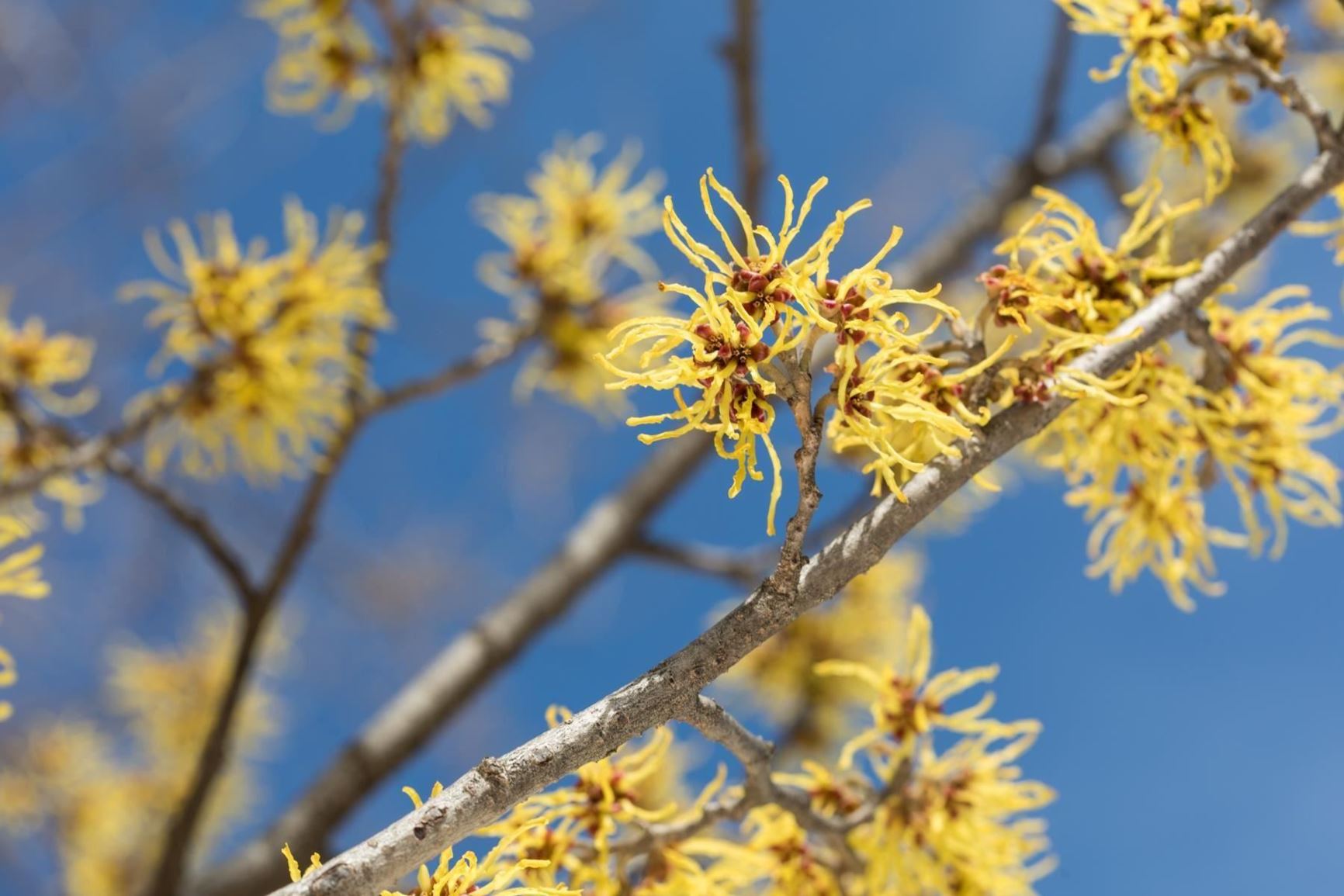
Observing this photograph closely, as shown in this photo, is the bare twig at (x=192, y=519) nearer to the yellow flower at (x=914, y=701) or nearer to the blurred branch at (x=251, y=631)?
the blurred branch at (x=251, y=631)

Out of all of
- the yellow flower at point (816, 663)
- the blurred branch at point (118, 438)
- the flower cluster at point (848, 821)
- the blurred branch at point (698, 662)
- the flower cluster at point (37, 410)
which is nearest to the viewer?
the blurred branch at point (698, 662)

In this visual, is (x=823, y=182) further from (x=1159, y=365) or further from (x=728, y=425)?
(x=1159, y=365)

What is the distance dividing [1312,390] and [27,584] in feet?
5.23

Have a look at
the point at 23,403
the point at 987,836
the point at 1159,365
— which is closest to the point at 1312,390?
the point at 1159,365

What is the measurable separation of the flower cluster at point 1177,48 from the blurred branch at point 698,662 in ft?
0.78

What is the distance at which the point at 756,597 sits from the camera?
1.14 meters

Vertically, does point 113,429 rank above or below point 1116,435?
above

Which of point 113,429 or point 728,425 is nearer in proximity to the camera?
point 728,425

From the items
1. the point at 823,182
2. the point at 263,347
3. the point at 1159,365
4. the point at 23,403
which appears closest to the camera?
the point at 823,182

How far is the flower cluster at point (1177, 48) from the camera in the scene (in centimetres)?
148

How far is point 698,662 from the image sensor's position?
3.60 feet

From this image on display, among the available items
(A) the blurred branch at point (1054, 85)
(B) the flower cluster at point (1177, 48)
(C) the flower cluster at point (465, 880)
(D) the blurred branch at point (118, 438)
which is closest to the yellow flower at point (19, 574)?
(C) the flower cluster at point (465, 880)

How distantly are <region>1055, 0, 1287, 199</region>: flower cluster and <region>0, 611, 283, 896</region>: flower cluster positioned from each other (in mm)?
3474

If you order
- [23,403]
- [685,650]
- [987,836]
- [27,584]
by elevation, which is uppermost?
[23,403]
